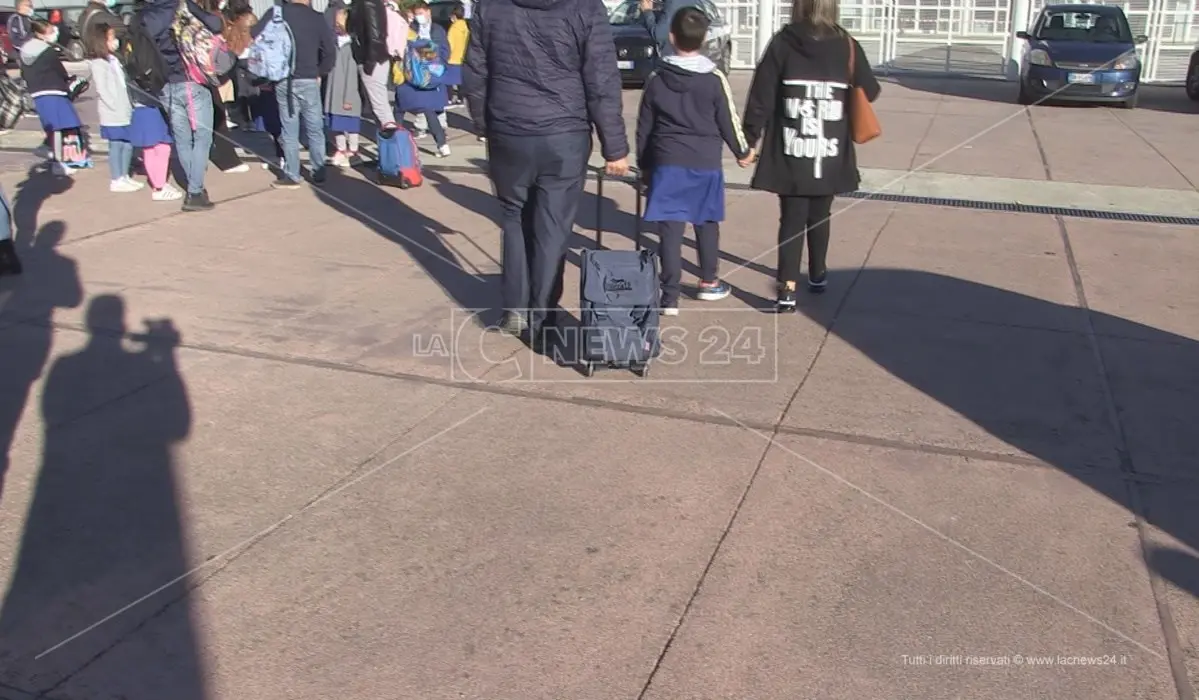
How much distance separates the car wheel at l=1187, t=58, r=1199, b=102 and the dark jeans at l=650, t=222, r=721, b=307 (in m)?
14.8

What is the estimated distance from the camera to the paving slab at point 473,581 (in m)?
3.08

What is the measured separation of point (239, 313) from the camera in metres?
6.23

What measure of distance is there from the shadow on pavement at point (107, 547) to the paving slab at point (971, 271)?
12.8 ft

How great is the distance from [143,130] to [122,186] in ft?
2.38

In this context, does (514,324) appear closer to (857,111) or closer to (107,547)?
(857,111)

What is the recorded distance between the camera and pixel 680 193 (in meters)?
6.04

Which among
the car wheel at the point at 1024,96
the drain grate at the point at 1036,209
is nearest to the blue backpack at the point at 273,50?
the drain grate at the point at 1036,209

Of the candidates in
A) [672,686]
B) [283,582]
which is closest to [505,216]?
[283,582]

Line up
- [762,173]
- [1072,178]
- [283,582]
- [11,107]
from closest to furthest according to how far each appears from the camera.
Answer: [283,582] → [762,173] → [1072,178] → [11,107]

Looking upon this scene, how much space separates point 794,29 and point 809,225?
1123 millimetres

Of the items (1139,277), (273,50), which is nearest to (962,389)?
(1139,277)

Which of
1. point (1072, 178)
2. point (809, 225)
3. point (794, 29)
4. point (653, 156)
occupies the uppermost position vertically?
point (794, 29)

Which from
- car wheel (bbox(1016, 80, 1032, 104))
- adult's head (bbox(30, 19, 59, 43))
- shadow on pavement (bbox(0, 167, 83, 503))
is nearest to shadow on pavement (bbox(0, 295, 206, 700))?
shadow on pavement (bbox(0, 167, 83, 503))

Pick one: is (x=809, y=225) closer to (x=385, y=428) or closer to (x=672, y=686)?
(x=385, y=428)
